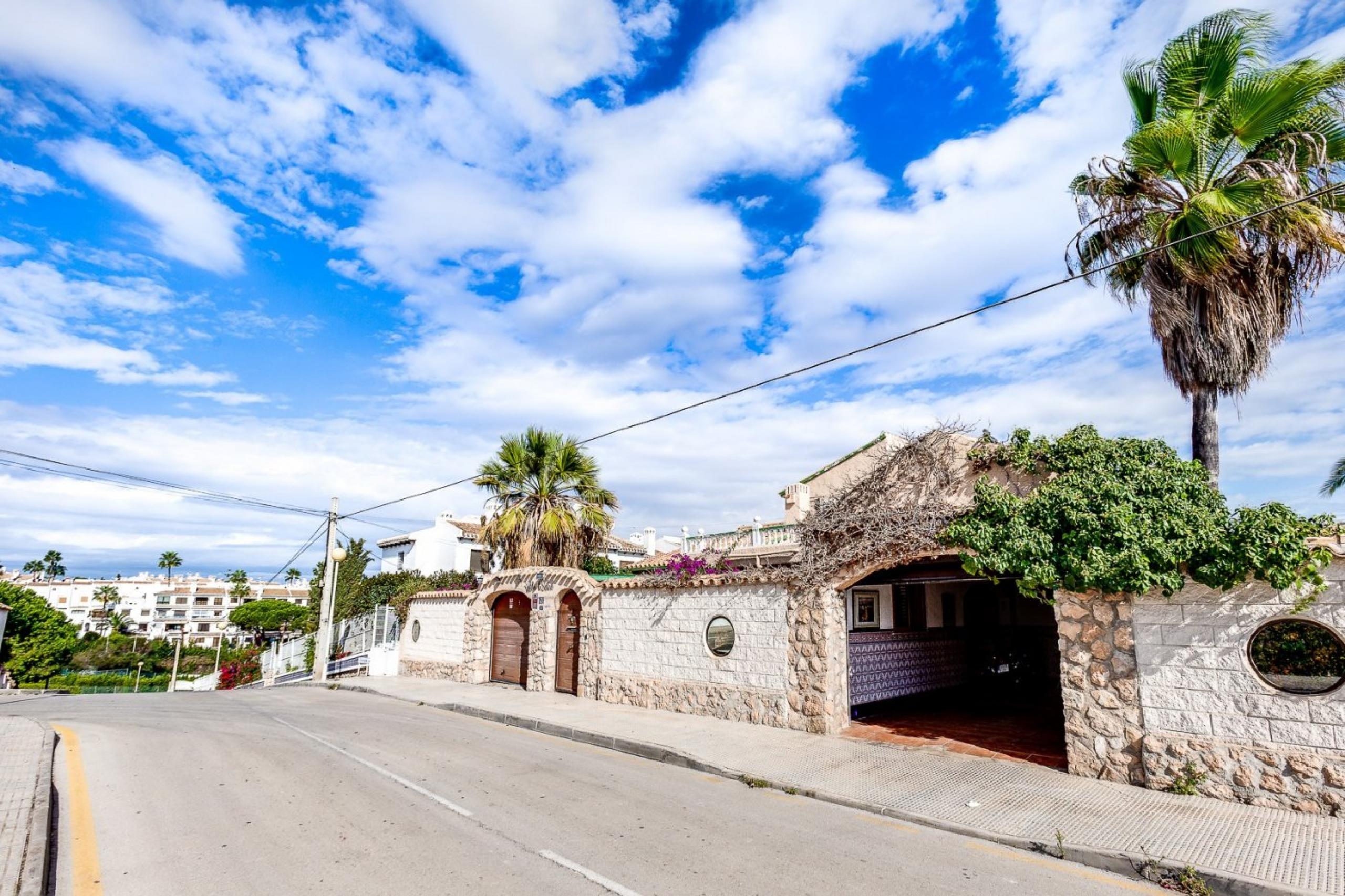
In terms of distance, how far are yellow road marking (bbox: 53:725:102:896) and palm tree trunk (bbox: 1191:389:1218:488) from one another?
12.9 m

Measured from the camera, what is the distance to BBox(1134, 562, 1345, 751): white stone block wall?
6.95 metres

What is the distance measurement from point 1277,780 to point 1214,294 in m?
6.01

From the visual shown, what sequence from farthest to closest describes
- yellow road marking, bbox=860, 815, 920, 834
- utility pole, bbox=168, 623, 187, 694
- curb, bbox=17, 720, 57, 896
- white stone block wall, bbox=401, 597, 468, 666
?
1. utility pole, bbox=168, 623, 187, 694
2. white stone block wall, bbox=401, 597, 468, 666
3. yellow road marking, bbox=860, 815, 920, 834
4. curb, bbox=17, 720, 57, 896

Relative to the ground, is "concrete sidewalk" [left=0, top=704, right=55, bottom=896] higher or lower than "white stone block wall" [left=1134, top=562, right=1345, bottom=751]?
lower

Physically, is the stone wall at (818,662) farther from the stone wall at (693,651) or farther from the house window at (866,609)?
the house window at (866,609)

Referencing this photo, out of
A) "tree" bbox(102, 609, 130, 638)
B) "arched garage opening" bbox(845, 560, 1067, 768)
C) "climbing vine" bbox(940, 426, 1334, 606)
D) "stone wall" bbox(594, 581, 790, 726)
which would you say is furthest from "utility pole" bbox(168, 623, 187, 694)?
"tree" bbox(102, 609, 130, 638)

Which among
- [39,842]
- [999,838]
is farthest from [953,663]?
[39,842]

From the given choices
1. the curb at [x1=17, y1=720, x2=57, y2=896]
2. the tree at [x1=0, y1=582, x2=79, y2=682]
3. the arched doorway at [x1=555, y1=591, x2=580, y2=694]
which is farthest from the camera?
the tree at [x1=0, y1=582, x2=79, y2=682]

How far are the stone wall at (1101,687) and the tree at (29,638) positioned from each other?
56793mm

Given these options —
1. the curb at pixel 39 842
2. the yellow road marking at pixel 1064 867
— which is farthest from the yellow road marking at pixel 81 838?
the yellow road marking at pixel 1064 867

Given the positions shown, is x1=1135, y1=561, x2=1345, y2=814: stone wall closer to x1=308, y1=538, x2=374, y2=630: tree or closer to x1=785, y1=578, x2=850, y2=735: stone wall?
x1=785, y1=578, x2=850, y2=735: stone wall

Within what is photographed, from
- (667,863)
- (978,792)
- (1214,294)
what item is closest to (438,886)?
(667,863)

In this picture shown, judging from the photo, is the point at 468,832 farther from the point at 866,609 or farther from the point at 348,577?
the point at 348,577

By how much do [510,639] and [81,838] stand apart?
1290cm
